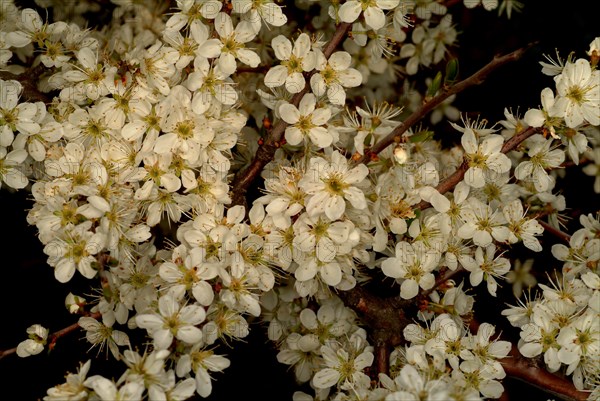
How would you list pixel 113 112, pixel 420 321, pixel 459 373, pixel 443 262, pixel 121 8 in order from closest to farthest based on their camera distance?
1. pixel 459 373
2. pixel 113 112
3. pixel 443 262
4. pixel 420 321
5. pixel 121 8

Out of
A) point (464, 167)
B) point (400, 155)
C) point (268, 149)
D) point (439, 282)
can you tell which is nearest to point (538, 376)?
point (439, 282)

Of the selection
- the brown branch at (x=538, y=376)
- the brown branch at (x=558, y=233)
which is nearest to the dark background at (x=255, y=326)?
the brown branch at (x=558, y=233)

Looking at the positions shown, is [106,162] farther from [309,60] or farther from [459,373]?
[459,373]

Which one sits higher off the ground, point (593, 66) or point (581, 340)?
point (593, 66)

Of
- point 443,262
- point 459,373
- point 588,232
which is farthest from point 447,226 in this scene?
point 588,232

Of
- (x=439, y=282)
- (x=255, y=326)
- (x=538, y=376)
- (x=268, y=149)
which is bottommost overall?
(x=255, y=326)

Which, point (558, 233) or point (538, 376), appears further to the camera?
point (558, 233)

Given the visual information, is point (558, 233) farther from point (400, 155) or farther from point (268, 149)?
point (268, 149)
